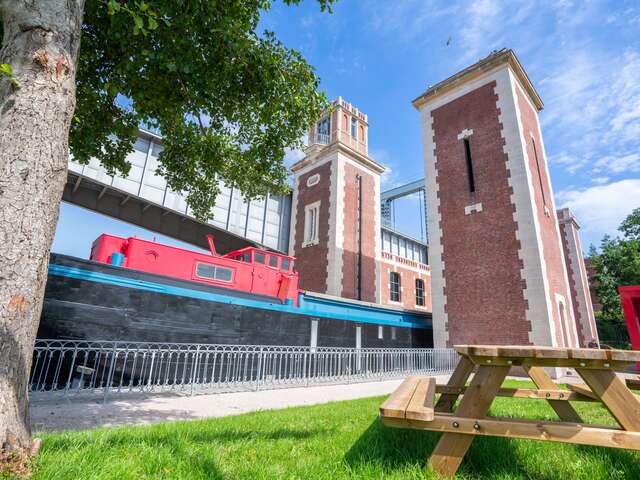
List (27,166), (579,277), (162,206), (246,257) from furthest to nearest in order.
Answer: (579,277) → (162,206) → (246,257) → (27,166)

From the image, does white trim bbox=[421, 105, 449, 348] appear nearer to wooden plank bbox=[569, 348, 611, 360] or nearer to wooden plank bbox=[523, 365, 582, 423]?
wooden plank bbox=[523, 365, 582, 423]

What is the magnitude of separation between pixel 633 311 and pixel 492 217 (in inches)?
245

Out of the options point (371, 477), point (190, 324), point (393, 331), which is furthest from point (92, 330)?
point (393, 331)

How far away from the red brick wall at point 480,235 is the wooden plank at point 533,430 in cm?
1085

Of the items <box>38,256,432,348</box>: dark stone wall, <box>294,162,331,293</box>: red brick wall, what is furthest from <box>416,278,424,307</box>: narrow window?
<box>38,256,432,348</box>: dark stone wall

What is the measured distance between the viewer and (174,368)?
8156mm

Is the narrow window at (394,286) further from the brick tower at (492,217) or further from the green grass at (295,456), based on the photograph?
the green grass at (295,456)

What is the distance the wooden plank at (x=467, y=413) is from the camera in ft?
7.66

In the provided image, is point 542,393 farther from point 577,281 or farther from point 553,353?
point 577,281

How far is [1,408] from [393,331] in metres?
12.9

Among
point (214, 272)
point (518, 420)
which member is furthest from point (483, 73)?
point (518, 420)

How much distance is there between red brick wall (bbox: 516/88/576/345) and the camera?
12.3 meters

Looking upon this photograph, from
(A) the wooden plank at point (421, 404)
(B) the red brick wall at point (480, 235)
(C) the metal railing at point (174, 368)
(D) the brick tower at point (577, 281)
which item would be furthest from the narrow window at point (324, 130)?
(A) the wooden plank at point (421, 404)

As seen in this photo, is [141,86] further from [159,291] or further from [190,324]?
[190,324]
